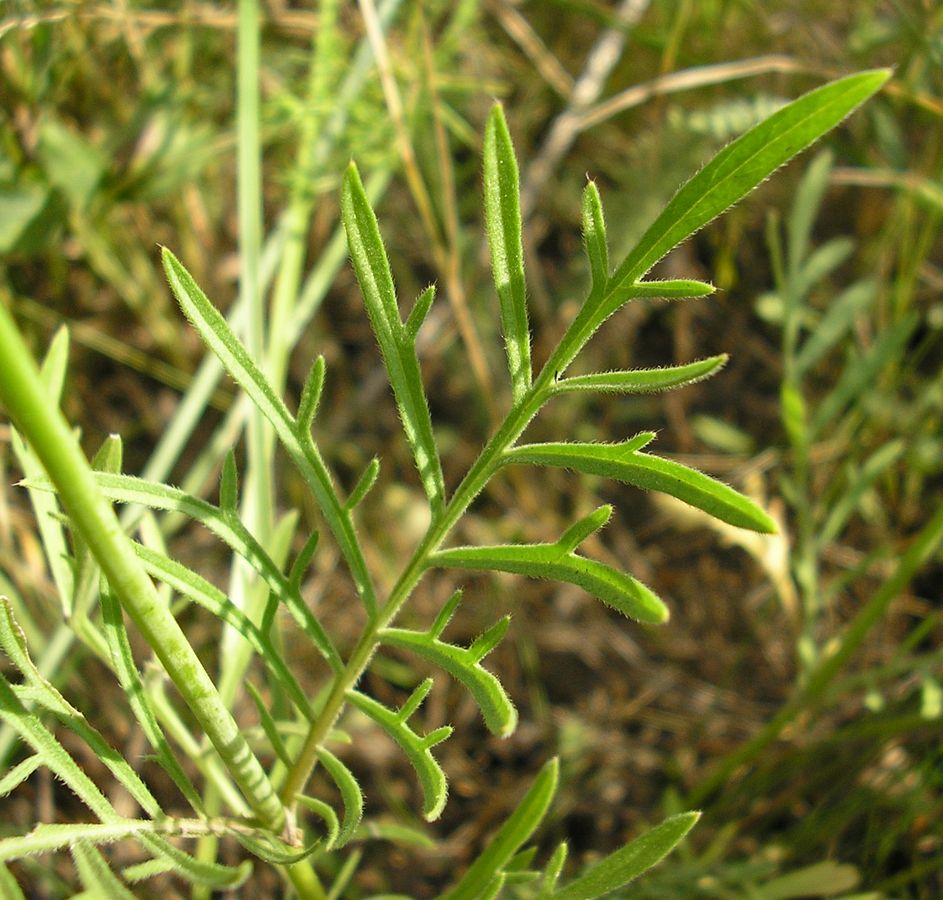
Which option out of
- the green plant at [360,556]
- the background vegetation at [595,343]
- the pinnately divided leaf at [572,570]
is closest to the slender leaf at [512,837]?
the green plant at [360,556]

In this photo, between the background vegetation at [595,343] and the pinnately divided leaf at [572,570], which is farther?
the background vegetation at [595,343]

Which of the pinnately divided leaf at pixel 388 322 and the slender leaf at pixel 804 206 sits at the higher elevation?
the pinnately divided leaf at pixel 388 322

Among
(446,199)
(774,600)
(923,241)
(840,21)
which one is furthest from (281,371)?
(840,21)

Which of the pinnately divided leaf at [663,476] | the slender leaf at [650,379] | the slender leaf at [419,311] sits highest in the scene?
the slender leaf at [419,311]

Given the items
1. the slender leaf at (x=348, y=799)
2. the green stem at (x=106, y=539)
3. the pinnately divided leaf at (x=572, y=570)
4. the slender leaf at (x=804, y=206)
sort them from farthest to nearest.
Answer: the slender leaf at (x=804, y=206), the slender leaf at (x=348, y=799), the pinnately divided leaf at (x=572, y=570), the green stem at (x=106, y=539)

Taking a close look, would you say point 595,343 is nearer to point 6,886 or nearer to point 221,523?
point 221,523

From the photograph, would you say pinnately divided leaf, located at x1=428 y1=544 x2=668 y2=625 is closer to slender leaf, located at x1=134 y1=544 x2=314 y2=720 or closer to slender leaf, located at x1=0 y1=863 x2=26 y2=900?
slender leaf, located at x1=134 y1=544 x2=314 y2=720

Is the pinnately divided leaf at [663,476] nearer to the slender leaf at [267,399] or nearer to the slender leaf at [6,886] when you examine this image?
the slender leaf at [267,399]
